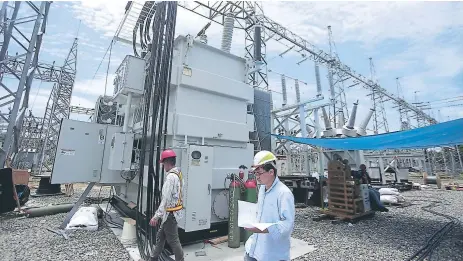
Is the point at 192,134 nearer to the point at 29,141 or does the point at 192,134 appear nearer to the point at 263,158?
the point at 263,158

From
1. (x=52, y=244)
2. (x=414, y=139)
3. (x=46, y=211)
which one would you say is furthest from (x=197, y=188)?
(x=414, y=139)

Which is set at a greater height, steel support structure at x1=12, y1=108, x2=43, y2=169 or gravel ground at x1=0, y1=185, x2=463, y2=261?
steel support structure at x1=12, y1=108, x2=43, y2=169

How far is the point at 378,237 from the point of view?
4.49m

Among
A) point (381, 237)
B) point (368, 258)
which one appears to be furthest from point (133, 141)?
point (381, 237)

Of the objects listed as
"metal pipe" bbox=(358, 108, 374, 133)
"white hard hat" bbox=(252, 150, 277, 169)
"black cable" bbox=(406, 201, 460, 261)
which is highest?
"metal pipe" bbox=(358, 108, 374, 133)

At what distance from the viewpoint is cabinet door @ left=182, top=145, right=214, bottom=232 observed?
359cm

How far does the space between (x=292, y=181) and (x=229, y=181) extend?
4422 mm

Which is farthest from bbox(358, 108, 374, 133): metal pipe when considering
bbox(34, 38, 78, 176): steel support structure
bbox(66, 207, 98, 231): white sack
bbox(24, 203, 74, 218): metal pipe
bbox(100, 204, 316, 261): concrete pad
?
bbox(34, 38, 78, 176): steel support structure

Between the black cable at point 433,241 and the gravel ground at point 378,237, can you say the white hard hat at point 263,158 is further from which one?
the black cable at point 433,241

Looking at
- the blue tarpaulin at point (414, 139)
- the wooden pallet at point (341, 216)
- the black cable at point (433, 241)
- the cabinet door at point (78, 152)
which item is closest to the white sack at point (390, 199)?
the black cable at point (433, 241)

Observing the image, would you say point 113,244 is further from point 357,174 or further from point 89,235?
point 357,174

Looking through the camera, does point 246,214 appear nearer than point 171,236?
Yes

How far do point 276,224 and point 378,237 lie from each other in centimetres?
417

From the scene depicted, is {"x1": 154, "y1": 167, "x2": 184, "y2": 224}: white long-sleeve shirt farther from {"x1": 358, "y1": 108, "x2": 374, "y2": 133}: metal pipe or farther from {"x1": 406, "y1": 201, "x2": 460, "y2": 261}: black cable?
{"x1": 358, "y1": 108, "x2": 374, "y2": 133}: metal pipe
